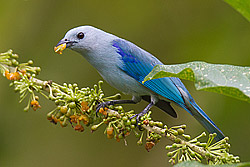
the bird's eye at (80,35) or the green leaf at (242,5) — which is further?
the bird's eye at (80,35)

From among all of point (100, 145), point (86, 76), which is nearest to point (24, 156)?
point (100, 145)

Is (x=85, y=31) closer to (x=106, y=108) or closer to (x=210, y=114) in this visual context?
(x=106, y=108)

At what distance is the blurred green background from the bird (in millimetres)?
1748

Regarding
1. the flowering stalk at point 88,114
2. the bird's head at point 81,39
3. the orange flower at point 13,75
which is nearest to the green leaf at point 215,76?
the flowering stalk at point 88,114

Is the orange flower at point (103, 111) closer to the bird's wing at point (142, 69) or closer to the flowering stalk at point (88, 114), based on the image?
the flowering stalk at point (88, 114)

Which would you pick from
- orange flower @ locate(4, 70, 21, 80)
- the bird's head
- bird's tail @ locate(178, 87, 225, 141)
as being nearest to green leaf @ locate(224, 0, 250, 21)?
bird's tail @ locate(178, 87, 225, 141)

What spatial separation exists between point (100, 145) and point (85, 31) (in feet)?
9.54

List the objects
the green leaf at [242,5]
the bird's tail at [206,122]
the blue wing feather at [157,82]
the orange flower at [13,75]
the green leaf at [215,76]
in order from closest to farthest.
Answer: the green leaf at [215,76], the green leaf at [242,5], the orange flower at [13,75], the bird's tail at [206,122], the blue wing feather at [157,82]

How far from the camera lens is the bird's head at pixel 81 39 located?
370 centimetres

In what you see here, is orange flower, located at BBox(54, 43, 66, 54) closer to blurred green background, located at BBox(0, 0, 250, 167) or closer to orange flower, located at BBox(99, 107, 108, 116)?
orange flower, located at BBox(99, 107, 108, 116)

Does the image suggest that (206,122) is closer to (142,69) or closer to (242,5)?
(142,69)

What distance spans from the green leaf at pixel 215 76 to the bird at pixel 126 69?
1.49m

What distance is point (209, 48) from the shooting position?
5.94 metres

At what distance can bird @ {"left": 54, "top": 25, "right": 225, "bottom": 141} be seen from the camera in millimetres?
3721
